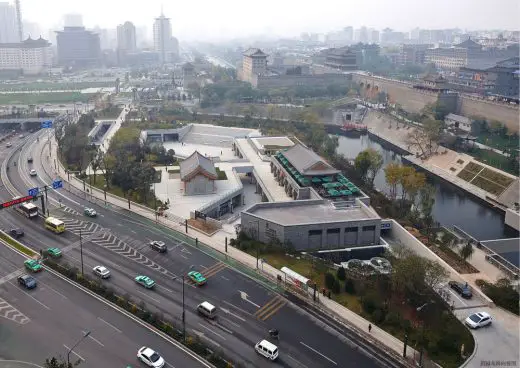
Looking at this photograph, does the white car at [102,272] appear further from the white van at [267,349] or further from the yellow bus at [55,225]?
the white van at [267,349]

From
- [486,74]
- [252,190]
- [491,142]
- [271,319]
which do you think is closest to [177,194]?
[252,190]

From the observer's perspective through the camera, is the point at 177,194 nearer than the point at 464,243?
No

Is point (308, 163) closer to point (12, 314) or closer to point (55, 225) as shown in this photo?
point (55, 225)

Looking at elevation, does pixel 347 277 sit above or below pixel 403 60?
below

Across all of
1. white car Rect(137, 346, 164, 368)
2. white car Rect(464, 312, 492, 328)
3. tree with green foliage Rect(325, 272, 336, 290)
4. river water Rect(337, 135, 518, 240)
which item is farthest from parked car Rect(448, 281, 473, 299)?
white car Rect(137, 346, 164, 368)

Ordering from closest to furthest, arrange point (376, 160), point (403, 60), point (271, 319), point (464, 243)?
point (271, 319) < point (464, 243) < point (376, 160) < point (403, 60)

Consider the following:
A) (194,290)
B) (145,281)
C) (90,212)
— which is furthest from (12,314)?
(90,212)

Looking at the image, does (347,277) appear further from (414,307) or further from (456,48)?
(456,48)
